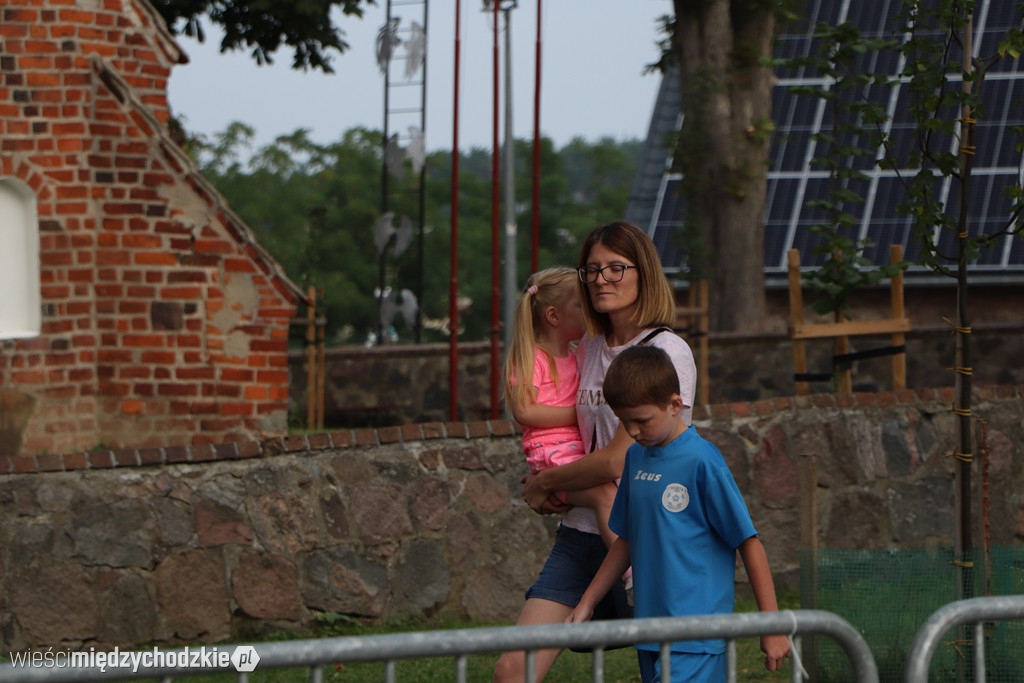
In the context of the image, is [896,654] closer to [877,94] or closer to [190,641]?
[190,641]

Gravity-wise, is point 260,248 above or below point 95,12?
below

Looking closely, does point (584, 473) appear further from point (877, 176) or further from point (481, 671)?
point (877, 176)

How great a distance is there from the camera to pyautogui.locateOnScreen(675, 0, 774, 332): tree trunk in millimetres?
15094

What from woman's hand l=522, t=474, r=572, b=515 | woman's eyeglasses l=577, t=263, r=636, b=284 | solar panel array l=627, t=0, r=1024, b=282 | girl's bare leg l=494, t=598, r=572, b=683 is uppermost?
solar panel array l=627, t=0, r=1024, b=282

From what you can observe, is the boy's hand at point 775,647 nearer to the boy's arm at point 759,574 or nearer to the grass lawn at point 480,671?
the boy's arm at point 759,574

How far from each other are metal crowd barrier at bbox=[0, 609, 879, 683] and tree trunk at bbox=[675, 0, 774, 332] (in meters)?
12.6

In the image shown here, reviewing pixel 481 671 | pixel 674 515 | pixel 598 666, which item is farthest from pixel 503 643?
pixel 481 671

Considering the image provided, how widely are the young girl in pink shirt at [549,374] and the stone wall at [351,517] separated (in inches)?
117

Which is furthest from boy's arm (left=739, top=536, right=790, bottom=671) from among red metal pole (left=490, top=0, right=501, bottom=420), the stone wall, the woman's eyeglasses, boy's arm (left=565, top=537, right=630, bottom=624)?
red metal pole (left=490, top=0, right=501, bottom=420)

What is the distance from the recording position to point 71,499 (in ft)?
22.0

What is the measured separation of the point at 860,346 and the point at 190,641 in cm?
1181

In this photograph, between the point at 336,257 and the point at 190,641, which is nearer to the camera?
the point at 190,641

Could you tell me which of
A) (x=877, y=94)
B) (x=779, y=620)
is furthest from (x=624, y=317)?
(x=877, y=94)

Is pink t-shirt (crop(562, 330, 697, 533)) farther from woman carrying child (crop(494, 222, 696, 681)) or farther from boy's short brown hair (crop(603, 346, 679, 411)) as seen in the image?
boy's short brown hair (crop(603, 346, 679, 411))
